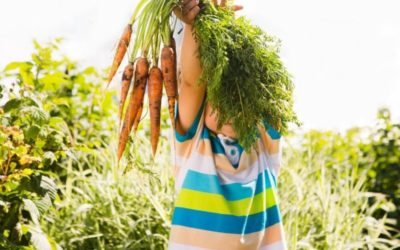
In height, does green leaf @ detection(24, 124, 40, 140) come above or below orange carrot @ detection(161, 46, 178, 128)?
below

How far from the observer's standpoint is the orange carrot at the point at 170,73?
2.49 metres

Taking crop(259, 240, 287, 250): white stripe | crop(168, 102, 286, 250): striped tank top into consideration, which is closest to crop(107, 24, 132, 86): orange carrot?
crop(168, 102, 286, 250): striped tank top

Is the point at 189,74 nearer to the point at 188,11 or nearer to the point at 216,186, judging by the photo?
the point at 188,11

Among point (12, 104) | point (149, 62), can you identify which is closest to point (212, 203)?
point (149, 62)

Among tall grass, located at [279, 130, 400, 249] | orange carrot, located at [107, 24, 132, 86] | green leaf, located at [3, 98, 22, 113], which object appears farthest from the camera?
tall grass, located at [279, 130, 400, 249]

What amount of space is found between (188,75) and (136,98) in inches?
9.3

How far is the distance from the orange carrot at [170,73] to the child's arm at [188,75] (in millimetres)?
25

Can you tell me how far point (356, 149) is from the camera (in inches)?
231

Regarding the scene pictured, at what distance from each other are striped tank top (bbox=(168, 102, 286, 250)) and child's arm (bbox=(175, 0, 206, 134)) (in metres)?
0.04

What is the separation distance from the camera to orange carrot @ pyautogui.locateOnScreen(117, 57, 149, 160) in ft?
8.31

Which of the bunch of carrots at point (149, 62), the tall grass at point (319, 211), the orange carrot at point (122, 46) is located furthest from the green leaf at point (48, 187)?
the tall grass at point (319, 211)

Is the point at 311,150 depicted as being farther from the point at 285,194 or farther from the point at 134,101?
the point at 134,101

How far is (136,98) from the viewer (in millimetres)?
2615

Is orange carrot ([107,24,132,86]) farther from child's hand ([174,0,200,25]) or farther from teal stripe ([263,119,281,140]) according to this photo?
teal stripe ([263,119,281,140])
